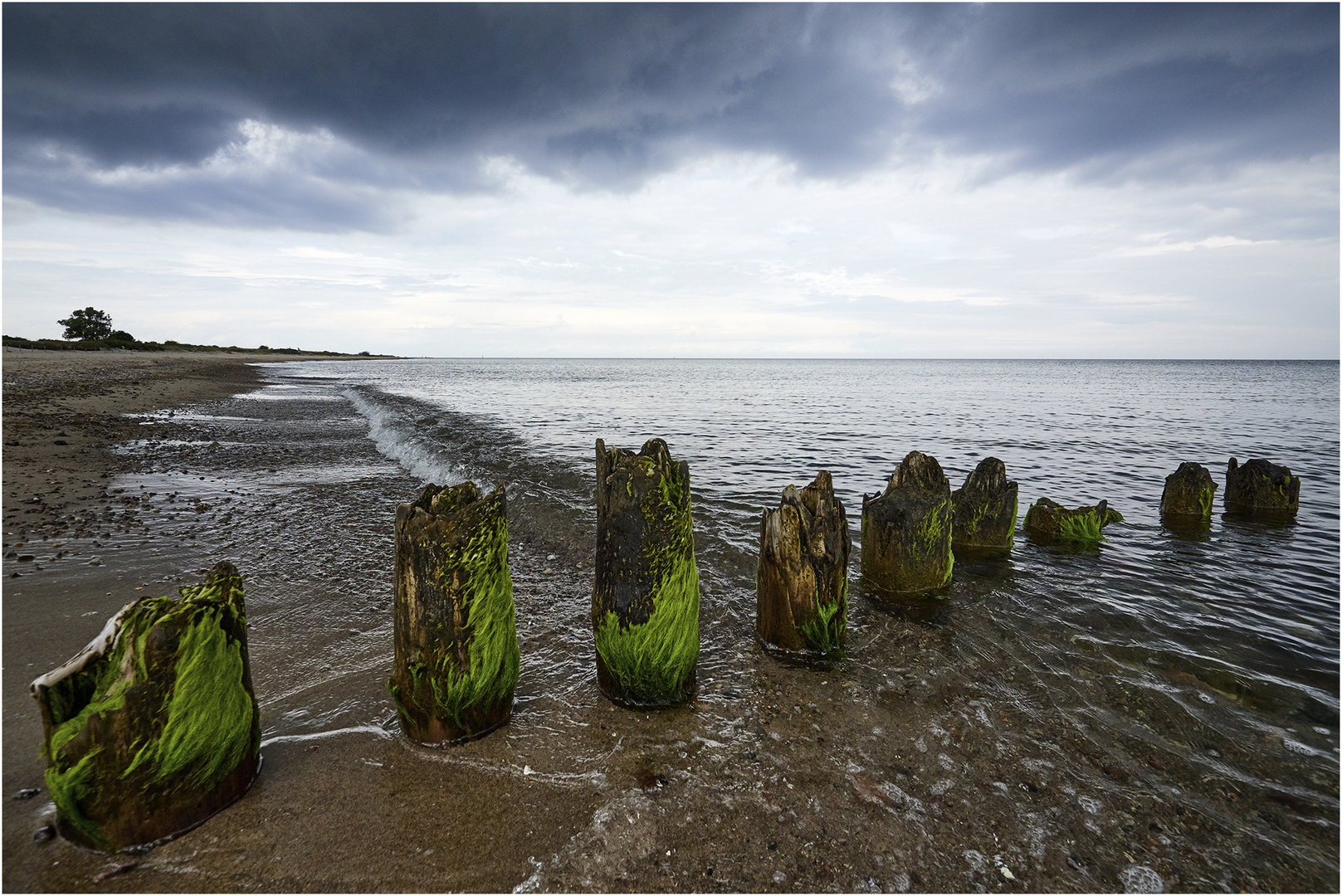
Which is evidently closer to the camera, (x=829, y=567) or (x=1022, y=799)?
(x=1022, y=799)

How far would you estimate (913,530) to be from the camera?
7332 millimetres

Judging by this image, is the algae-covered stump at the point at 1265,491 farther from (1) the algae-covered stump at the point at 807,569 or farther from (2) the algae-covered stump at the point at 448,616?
(2) the algae-covered stump at the point at 448,616

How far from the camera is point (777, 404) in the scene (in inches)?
1608

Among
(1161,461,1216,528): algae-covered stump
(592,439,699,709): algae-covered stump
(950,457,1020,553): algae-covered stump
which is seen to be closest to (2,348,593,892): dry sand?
(592,439,699,709): algae-covered stump

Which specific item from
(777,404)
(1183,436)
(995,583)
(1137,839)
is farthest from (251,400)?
(1183,436)

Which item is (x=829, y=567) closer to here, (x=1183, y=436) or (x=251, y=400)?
(x=1183, y=436)

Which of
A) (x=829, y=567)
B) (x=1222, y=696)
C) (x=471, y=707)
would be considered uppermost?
(x=829, y=567)

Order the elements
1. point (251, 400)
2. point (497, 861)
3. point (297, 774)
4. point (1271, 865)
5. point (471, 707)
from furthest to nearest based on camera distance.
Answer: point (251, 400) → point (471, 707) → point (297, 774) → point (1271, 865) → point (497, 861)

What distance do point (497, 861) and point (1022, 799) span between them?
344 centimetres

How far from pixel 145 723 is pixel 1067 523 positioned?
38.5 ft

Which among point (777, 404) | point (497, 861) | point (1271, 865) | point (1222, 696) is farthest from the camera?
point (777, 404)

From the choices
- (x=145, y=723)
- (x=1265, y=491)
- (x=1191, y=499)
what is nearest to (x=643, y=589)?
(x=145, y=723)

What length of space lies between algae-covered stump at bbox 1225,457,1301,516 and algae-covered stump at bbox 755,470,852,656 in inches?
466

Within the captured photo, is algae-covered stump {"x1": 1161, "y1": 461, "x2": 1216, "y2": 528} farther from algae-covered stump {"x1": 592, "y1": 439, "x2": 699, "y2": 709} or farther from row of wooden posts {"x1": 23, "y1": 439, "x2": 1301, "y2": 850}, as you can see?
algae-covered stump {"x1": 592, "y1": 439, "x2": 699, "y2": 709}
